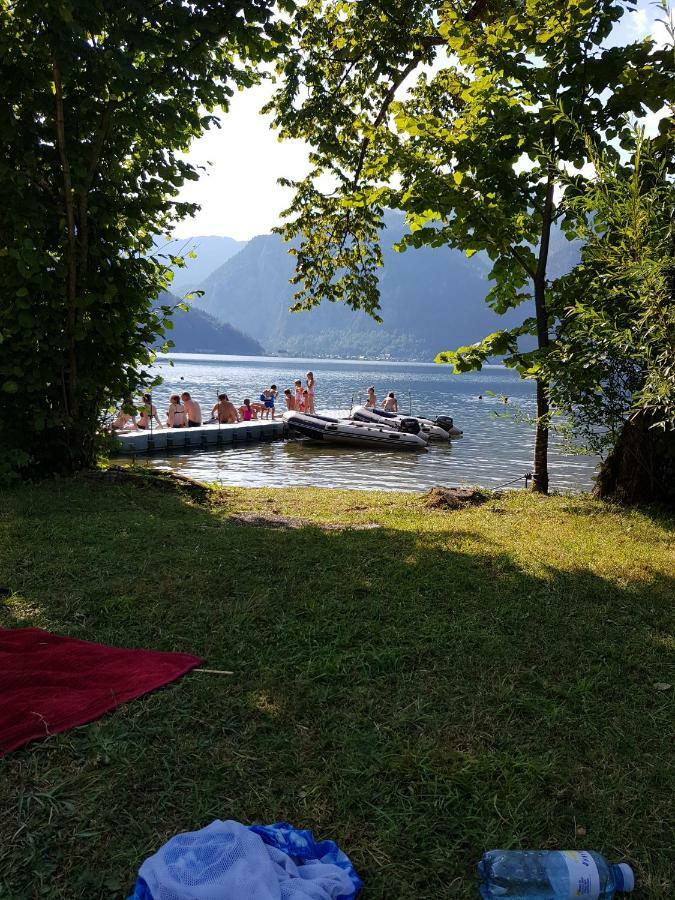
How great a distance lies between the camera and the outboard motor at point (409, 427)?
1000 inches

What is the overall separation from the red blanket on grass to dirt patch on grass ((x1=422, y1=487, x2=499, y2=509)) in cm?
615

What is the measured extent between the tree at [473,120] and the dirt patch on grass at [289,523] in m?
3.15

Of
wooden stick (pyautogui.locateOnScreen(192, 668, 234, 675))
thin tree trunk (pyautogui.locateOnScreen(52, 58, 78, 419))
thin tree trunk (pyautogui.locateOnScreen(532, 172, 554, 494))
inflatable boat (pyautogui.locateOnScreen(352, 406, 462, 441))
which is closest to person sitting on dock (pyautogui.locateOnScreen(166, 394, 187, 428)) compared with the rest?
inflatable boat (pyautogui.locateOnScreen(352, 406, 462, 441))

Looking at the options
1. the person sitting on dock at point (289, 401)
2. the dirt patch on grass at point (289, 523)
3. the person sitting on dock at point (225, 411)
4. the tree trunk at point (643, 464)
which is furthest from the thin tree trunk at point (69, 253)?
the person sitting on dock at point (289, 401)

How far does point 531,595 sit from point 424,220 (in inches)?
245

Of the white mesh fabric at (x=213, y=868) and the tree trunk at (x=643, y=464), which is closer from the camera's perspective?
the white mesh fabric at (x=213, y=868)

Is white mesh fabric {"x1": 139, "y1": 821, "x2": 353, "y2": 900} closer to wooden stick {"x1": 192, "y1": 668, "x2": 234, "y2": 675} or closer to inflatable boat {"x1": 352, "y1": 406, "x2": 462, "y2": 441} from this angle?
wooden stick {"x1": 192, "y1": 668, "x2": 234, "y2": 675}

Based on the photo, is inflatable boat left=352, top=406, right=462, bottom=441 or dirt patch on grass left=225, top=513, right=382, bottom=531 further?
inflatable boat left=352, top=406, right=462, bottom=441

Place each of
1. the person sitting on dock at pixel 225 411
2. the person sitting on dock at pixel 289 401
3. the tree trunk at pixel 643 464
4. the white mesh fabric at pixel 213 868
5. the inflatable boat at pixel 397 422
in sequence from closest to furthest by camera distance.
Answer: the white mesh fabric at pixel 213 868 → the tree trunk at pixel 643 464 → the person sitting on dock at pixel 225 411 → the inflatable boat at pixel 397 422 → the person sitting on dock at pixel 289 401

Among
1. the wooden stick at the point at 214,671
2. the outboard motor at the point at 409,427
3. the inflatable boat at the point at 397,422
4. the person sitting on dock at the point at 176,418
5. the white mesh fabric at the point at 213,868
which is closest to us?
the white mesh fabric at the point at 213,868

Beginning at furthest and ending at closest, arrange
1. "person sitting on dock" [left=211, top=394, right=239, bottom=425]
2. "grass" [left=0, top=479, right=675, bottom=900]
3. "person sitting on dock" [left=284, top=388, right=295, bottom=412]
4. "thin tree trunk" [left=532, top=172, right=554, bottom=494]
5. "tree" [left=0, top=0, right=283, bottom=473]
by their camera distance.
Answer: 1. "person sitting on dock" [left=284, top=388, right=295, bottom=412]
2. "person sitting on dock" [left=211, top=394, right=239, bottom=425]
3. "thin tree trunk" [left=532, top=172, right=554, bottom=494]
4. "tree" [left=0, top=0, right=283, bottom=473]
5. "grass" [left=0, top=479, right=675, bottom=900]

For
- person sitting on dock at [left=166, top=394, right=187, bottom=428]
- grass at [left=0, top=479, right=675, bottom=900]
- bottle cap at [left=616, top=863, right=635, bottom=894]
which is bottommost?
bottle cap at [left=616, top=863, right=635, bottom=894]

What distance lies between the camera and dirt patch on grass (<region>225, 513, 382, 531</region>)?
713cm

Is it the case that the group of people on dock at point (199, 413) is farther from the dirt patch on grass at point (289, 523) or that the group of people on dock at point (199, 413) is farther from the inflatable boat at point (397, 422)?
the dirt patch on grass at point (289, 523)
